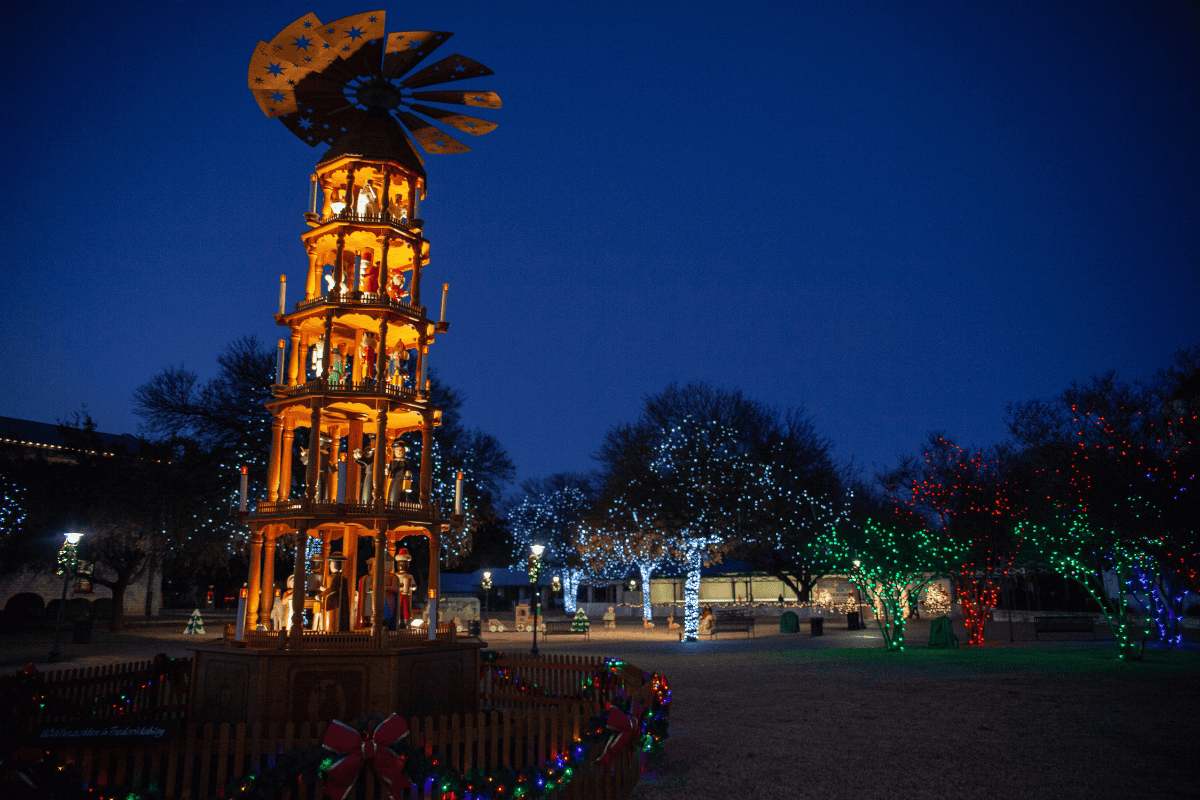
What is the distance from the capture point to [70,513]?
35.1 m

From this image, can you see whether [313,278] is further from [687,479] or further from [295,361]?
[687,479]

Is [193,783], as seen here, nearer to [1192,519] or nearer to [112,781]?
[112,781]

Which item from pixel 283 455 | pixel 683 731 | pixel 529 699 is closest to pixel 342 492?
pixel 283 455

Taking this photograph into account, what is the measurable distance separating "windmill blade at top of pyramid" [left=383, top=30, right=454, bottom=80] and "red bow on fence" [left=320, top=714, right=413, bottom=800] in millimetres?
9437

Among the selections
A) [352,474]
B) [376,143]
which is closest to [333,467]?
[352,474]

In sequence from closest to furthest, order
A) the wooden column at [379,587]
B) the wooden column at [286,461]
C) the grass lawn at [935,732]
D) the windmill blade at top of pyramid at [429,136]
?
the grass lawn at [935,732] → the wooden column at [379,587] → the wooden column at [286,461] → the windmill blade at top of pyramid at [429,136]

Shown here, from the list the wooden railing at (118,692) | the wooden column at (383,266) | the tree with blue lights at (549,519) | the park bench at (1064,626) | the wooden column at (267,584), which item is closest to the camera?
the wooden railing at (118,692)

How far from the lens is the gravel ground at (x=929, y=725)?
8.09 meters

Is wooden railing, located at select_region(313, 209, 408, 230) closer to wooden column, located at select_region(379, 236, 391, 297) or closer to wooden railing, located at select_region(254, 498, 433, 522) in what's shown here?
wooden column, located at select_region(379, 236, 391, 297)

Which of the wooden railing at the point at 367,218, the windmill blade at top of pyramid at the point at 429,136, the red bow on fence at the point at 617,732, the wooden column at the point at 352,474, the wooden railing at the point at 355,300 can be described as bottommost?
the red bow on fence at the point at 617,732

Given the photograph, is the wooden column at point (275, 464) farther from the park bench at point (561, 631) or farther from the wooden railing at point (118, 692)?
the park bench at point (561, 631)

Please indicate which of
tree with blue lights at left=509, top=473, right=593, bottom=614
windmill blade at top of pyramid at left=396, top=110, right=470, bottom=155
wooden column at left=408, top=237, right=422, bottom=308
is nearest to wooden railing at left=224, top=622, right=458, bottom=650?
wooden column at left=408, top=237, right=422, bottom=308

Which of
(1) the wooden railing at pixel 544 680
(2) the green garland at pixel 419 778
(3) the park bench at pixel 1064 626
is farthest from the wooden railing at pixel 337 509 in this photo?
(3) the park bench at pixel 1064 626

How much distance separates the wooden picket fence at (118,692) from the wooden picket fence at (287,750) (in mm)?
3558
